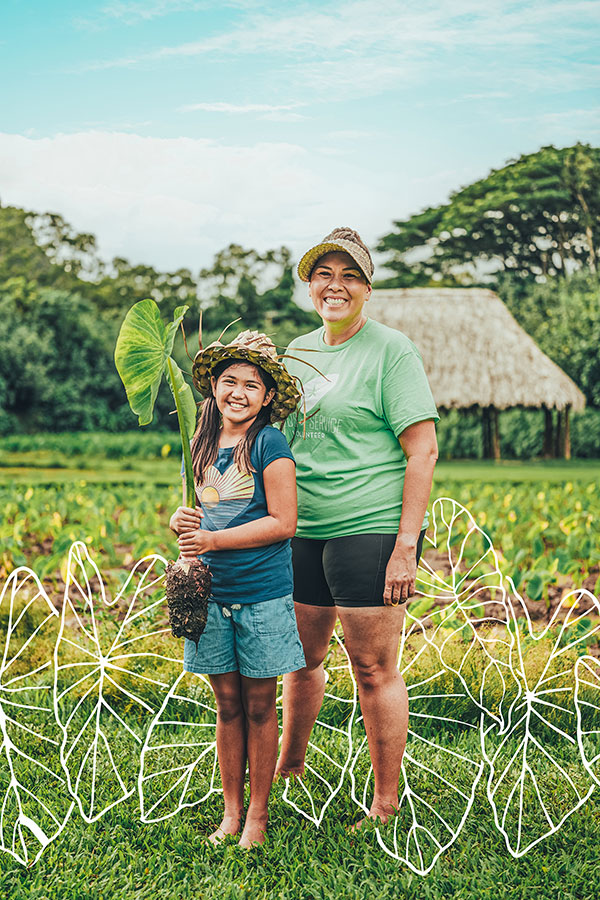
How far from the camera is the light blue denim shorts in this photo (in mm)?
2096

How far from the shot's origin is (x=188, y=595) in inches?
79.7

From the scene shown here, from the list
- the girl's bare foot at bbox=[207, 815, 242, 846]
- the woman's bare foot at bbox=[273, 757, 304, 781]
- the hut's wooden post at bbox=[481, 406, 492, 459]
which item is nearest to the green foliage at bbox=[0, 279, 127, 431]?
the hut's wooden post at bbox=[481, 406, 492, 459]

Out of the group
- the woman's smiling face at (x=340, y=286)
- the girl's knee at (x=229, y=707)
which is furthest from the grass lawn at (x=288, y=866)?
the woman's smiling face at (x=340, y=286)

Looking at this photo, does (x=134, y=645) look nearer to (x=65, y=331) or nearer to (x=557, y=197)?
(x=65, y=331)

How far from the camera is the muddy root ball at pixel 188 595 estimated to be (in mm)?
2023

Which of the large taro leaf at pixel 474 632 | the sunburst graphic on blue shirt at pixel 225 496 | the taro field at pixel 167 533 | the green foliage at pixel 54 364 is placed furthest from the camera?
the green foliage at pixel 54 364

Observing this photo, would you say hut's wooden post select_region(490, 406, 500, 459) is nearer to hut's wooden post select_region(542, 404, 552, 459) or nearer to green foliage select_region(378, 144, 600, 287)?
hut's wooden post select_region(542, 404, 552, 459)

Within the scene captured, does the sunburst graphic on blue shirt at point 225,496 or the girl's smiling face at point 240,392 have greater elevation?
the girl's smiling face at point 240,392

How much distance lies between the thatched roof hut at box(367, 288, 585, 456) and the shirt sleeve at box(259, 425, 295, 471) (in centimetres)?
1337

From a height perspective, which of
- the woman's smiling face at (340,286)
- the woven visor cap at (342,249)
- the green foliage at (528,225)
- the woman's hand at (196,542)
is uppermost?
the green foliage at (528,225)

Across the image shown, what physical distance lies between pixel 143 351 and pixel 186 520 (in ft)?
1.46

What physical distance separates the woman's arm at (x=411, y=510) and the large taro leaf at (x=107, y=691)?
85 centimetres

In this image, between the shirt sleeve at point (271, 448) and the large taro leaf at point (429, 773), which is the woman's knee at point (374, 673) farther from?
the shirt sleeve at point (271, 448)

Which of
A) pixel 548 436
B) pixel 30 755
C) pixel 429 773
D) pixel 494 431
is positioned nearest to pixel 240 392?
pixel 429 773
